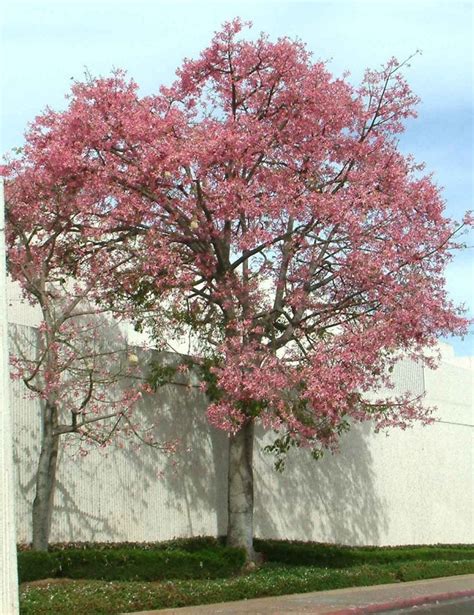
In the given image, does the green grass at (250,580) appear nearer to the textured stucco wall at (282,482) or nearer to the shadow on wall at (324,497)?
the textured stucco wall at (282,482)

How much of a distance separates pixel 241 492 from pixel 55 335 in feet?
18.1

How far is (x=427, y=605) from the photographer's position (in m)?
16.3

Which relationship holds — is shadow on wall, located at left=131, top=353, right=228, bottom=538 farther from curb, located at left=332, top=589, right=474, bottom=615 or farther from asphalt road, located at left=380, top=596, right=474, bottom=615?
asphalt road, located at left=380, top=596, right=474, bottom=615

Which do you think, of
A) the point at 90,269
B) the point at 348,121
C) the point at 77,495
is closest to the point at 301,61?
the point at 348,121

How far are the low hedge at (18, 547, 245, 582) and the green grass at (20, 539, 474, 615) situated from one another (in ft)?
0.20

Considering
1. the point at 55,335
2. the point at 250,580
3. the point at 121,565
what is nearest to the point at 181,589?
the point at 121,565

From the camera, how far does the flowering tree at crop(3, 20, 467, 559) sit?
663 inches

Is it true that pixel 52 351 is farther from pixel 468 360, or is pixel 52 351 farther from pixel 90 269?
pixel 468 360

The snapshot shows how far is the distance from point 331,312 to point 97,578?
6.66m

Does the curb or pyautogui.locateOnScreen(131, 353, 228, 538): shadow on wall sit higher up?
pyautogui.locateOnScreen(131, 353, 228, 538): shadow on wall

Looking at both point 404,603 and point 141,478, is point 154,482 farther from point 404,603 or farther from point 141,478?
point 404,603

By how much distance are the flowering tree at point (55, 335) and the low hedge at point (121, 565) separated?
1.77ft

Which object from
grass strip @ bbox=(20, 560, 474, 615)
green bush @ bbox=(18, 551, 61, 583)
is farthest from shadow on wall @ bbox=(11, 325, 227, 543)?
grass strip @ bbox=(20, 560, 474, 615)

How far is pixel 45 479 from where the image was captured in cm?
1559
